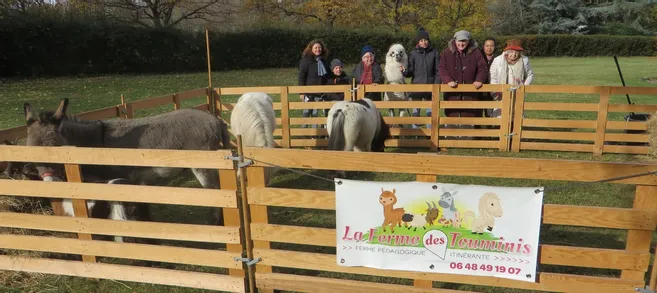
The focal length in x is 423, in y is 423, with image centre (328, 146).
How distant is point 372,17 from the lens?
118 feet

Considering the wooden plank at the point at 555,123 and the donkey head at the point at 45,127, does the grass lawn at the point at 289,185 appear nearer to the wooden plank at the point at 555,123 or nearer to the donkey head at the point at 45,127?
the wooden plank at the point at 555,123

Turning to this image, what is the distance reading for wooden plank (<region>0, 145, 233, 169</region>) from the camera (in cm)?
330

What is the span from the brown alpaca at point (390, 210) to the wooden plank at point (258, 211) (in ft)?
3.15

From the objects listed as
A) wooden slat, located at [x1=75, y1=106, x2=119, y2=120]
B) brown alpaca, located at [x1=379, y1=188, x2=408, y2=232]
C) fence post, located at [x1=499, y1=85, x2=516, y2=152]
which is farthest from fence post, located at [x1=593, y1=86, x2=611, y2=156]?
wooden slat, located at [x1=75, y1=106, x2=119, y2=120]

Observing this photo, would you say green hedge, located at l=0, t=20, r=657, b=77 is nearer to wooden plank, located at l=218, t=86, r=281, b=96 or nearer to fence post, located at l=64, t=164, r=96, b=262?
wooden plank, located at l=218, t=86, r=281, b=96

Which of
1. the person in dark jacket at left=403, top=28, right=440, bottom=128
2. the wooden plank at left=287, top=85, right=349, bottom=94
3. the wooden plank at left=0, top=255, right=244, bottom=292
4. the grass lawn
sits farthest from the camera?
the person in dark jacket at left=403, top=28, right=440, bottom=128

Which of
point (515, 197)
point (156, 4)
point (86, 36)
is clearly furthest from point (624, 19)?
point (515, 197)

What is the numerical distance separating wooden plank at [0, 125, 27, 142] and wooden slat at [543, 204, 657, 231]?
217 inches

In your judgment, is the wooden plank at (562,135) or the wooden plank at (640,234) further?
the wooden plank at (562,135)

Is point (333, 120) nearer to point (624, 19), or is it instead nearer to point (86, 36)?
point (86, 36)

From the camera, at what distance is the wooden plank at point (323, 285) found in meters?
3.33

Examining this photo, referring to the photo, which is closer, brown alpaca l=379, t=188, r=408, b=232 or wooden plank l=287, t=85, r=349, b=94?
brown alpaca l=379, t=188, r=408, b=232

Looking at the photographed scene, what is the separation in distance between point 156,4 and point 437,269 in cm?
3259

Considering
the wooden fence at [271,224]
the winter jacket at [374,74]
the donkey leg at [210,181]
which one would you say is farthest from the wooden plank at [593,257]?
the winter jacket at [374,74]
